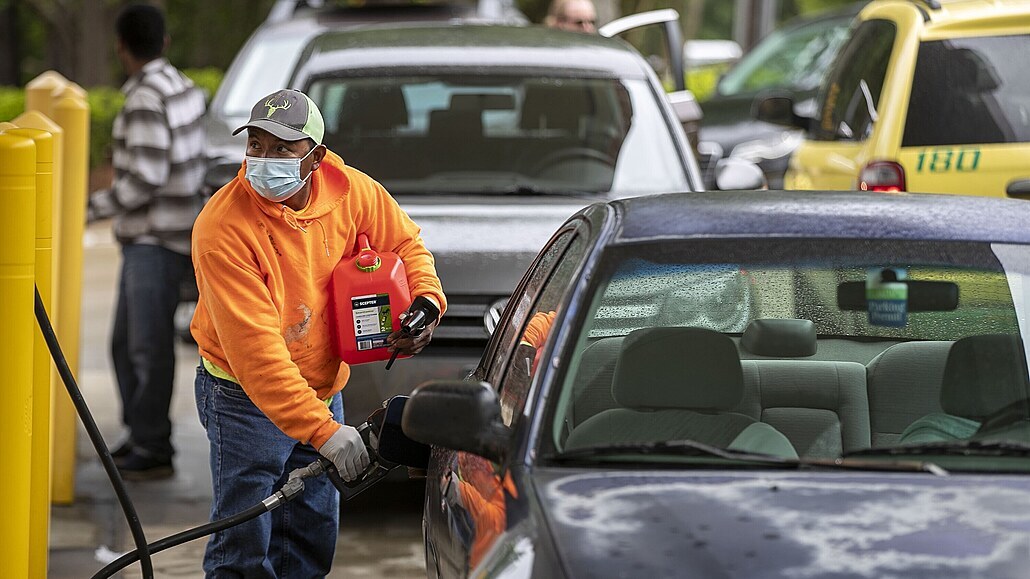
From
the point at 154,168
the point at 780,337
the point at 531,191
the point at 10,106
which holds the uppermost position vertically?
the point at 780,337

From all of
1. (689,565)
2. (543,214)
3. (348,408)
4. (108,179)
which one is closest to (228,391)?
(348,408)

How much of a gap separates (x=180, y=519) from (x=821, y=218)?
3490 millimetres

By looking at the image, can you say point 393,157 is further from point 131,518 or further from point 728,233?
point 728,233

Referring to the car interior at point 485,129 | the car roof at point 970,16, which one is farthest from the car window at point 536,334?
the car roof at point 970,16

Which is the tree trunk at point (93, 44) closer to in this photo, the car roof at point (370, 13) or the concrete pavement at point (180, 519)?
the car roof at point (370, 13)

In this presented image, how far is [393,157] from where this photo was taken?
7.36 meters

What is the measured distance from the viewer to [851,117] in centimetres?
819

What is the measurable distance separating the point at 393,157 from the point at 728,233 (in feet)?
12.3

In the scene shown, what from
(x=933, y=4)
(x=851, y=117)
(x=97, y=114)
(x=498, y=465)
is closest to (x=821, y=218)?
(x=498, y=465)

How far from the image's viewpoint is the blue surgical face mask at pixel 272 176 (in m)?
4.33

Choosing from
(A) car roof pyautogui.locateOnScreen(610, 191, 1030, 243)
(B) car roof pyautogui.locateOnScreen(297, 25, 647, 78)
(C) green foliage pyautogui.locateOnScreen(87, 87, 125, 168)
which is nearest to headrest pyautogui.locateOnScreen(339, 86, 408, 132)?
(B) car roof pyautogui.locateOnScreen(297, 25, 647, 78)

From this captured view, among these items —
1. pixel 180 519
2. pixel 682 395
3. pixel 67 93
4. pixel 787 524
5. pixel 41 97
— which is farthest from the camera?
pixel 41 97

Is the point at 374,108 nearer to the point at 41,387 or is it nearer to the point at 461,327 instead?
the point at 461,327

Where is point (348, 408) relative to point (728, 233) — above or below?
below
